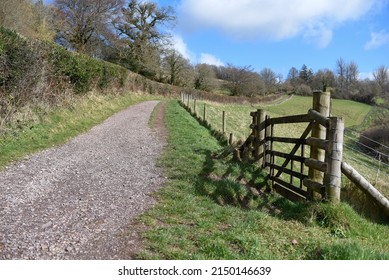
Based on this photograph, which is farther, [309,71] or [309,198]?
[309,71]

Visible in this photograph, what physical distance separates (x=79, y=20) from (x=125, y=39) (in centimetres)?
1091

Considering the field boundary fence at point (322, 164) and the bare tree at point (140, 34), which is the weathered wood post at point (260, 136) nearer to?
the field boundary fence at point (322, 164)

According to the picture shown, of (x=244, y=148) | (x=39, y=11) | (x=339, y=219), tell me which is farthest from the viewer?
(x=39, y=11)

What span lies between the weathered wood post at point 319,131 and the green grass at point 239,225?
657mm

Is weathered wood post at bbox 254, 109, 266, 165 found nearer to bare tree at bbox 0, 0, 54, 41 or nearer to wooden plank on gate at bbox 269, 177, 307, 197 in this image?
wooden plank on gate at bbox 269, 177, 307, 197

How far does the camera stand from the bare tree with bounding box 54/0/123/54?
3656cm

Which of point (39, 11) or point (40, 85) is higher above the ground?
point (39, 11)

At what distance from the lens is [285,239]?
4.48 metres

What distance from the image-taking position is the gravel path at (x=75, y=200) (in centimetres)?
402

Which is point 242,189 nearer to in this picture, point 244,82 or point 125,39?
point 125,39
